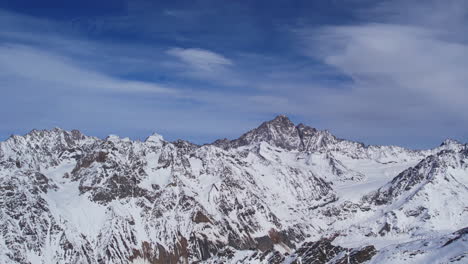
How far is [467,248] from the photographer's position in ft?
627

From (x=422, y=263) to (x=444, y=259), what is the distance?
8.65 metres

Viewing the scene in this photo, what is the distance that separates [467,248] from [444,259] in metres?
7.78

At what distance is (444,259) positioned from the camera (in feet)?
633

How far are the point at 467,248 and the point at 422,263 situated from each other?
15581 millimetres

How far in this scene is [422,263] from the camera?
7859 inches
